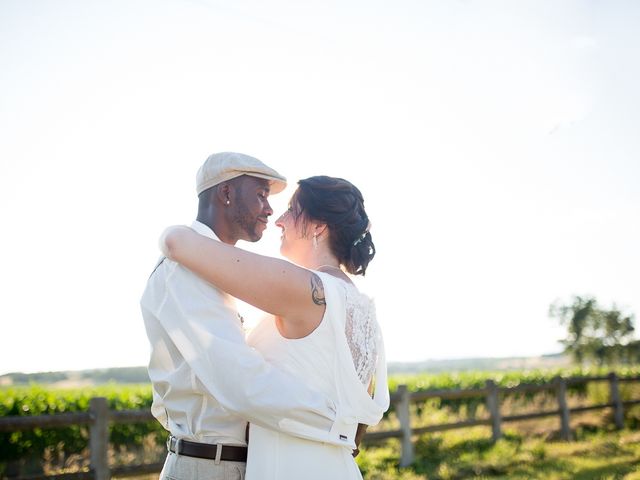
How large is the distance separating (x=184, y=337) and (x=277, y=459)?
479mm

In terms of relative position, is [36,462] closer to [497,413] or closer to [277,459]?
[497,413]

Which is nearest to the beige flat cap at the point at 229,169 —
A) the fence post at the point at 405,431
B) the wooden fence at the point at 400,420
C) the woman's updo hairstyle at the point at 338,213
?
the woman's updo hairstyle at the point at 338,213

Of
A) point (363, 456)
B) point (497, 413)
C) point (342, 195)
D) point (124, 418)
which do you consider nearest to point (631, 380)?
point (497, 413)

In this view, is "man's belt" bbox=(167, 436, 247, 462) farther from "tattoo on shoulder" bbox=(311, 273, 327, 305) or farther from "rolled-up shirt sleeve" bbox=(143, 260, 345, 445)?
"tattoo on shoulder" bbox=(311, 273, 327, 305)

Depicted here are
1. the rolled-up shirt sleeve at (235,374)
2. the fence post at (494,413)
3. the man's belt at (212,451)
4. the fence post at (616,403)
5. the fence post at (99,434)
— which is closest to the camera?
the rolled-up shirt sleeve at (235,374)

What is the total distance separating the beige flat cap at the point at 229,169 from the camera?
2.24 m

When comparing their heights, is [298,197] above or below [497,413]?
above

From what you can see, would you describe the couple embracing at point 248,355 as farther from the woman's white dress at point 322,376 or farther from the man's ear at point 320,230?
the man's ear at point 320,230

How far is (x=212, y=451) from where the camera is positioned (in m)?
2.01

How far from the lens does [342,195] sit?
238 cm

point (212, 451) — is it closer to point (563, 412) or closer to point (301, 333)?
point (301, 333)

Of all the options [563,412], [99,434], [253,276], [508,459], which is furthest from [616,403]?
[253,276]

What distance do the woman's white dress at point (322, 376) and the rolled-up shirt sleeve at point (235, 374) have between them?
72mm

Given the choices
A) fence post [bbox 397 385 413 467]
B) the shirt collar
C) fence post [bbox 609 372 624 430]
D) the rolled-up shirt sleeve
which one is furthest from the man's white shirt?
fence post [bbox 609 372 624 430]
